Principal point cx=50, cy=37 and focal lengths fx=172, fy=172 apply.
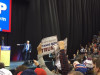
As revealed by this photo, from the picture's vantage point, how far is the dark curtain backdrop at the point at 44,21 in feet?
26.6

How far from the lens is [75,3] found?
436 inches

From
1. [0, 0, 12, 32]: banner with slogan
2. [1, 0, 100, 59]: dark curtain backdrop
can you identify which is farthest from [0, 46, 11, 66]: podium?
[1, 0, 100, 59]: dark curtain backdrop

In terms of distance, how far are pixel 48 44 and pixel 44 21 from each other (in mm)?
6665

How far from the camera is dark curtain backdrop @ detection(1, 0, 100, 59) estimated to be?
8.11m

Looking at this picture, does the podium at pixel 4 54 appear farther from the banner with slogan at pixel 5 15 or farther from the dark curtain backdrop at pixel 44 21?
the dark curtain backdrop at pixel 44 21

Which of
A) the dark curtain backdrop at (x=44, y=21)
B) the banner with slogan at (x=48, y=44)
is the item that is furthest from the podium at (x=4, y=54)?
the banner with slogan at (x=48, y=44)

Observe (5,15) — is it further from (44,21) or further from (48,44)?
(48,44)

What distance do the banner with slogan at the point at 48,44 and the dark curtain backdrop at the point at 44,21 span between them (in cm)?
578

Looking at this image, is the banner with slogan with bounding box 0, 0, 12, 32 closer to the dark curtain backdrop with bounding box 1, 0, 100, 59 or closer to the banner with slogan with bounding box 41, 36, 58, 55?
the dark curtain backdrop with bounding box 1, 0, 100, 59

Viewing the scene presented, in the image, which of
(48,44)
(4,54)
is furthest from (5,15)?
(48,44)

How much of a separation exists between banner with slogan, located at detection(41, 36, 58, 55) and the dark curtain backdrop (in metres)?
5.78

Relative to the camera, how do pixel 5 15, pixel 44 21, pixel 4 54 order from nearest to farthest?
pixel 4 54 < pixel 5 15 < pixel 44 21

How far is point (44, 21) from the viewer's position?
8578 millimetres

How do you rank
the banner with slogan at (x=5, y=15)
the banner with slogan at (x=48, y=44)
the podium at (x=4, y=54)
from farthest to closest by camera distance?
the banner with slogan at (x=5, y=15) → the podium at (x=4, y=54) → the banner with slogan at (x=48, y=44)
